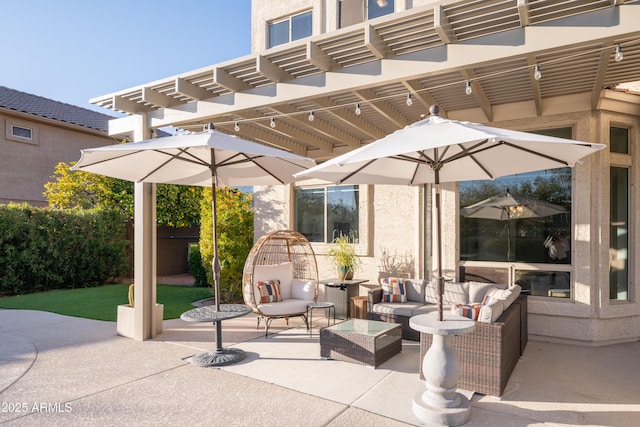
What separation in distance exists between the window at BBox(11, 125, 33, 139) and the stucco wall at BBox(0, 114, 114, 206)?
129mm

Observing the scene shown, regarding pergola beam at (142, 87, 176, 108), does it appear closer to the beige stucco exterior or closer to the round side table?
the round side table

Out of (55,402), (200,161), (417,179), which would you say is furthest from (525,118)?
(55,402)

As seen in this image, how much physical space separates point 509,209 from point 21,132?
52.5ft

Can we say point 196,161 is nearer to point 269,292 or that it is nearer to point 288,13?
point 269,292

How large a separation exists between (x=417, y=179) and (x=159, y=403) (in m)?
3.76

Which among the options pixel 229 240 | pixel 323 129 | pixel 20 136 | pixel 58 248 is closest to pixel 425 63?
pixel 323 129

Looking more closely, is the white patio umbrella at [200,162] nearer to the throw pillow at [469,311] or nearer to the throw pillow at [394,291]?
the throw pillow at [394,291]

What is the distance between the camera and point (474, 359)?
412cm

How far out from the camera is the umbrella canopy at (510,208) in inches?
246

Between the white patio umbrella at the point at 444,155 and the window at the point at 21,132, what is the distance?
14449 millimetres

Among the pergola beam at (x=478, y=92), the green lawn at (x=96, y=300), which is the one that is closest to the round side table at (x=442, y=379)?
the pergola beam at (x=478, y=92)

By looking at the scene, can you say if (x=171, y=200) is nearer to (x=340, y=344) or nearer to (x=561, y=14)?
(x=340, y=344)

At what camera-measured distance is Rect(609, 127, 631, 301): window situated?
6.08m

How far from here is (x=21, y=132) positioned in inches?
569
